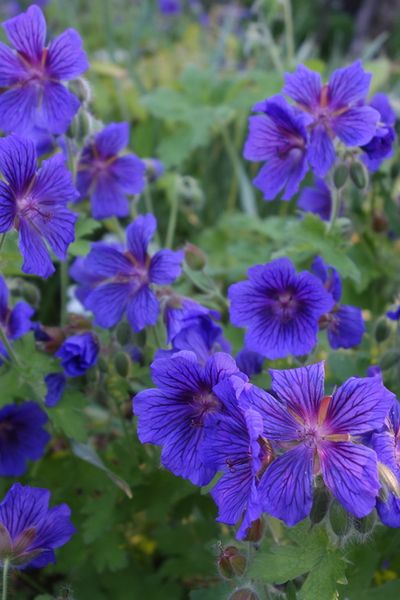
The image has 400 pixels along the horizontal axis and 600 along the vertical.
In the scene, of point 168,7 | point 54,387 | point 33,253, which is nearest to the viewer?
point 33,253

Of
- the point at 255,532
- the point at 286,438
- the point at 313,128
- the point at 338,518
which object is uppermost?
the point at 313,128

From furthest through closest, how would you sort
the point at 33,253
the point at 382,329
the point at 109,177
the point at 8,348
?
the point at 109,177
the point at 382,329
the point at 8,348
the point at 33,253

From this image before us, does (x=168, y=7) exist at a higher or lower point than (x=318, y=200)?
lower

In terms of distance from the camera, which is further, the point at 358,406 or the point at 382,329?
the point at 382,329

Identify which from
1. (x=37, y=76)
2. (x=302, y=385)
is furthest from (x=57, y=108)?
(x=302, y=385)

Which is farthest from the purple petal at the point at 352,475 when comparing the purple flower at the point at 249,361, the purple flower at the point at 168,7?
the purple flower at the point at 168,7

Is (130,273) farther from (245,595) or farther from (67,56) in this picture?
(245,595)

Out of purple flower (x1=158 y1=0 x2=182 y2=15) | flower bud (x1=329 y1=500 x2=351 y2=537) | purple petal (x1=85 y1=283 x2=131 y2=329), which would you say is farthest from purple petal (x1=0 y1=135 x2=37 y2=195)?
purple flower (x1=158 y1=0 x2=182 y2=15)
